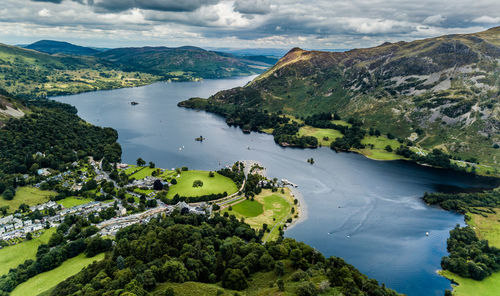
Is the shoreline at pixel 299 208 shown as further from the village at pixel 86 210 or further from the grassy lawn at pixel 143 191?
the grassy lawn at pixel 143 191

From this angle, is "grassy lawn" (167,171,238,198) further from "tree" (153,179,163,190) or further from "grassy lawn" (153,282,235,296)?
"grassy lawn" (153,282,235,296)

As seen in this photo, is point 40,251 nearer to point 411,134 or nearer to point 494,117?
point 411,134

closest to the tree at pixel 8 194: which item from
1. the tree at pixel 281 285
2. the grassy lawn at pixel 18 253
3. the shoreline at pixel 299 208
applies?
the grassy lawn at pixel 18 253

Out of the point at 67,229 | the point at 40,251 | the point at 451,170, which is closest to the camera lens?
the point at 40,251

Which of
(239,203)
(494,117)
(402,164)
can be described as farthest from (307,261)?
(494,117)

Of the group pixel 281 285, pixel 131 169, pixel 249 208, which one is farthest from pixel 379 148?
pixel 281 285

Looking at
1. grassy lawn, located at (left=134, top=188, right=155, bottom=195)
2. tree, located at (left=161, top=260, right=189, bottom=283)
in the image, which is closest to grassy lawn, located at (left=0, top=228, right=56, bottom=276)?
grassy lawn, located at (left=134, top=188, right=155, bottom=195)
